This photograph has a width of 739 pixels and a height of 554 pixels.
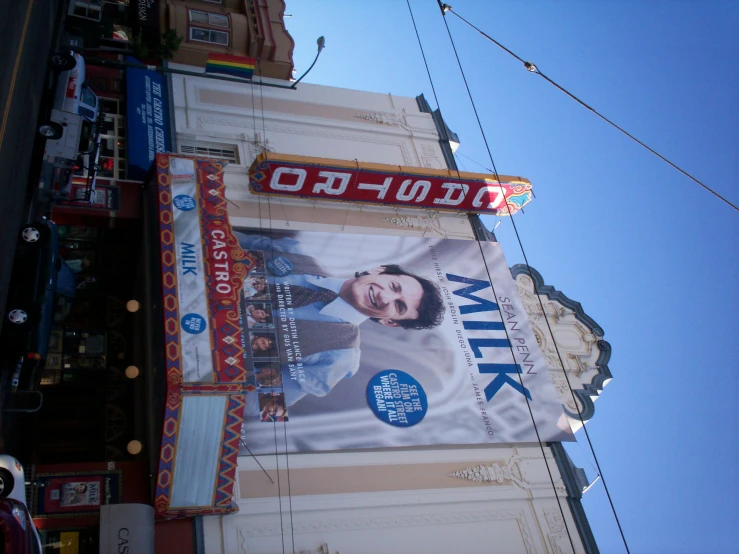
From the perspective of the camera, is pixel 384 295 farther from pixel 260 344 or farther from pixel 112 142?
pixel 112 142

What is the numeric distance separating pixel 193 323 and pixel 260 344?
2.72 metres

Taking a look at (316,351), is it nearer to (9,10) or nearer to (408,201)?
(408,201)

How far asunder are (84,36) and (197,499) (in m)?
12.8

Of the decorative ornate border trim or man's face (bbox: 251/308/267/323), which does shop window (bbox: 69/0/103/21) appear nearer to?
man's face (bbox: 251/308/267/323)

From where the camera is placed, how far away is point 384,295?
16594 millimetres

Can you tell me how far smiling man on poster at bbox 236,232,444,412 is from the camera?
14469 mm

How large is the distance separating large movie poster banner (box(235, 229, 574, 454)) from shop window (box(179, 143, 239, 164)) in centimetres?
290

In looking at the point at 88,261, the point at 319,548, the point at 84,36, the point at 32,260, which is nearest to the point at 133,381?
the point at 88,261

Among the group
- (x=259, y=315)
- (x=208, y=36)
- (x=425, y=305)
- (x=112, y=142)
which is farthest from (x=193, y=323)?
(x=208, y=36)

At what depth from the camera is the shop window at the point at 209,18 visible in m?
19.7

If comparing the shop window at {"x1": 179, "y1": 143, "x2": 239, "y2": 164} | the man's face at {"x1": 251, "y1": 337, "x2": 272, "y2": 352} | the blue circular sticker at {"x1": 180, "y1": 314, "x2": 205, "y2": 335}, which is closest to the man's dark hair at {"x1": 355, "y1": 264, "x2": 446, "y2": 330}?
the man's face at {"x1": 251, "y1": 337, "x2": 272, "y2": 352}

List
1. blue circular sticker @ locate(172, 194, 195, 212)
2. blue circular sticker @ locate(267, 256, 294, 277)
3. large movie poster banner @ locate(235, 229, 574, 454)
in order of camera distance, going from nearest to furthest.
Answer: blue circular sticker @ locate(172, 194, 195, 212) → large movie poster banner @ locate(235, 229, 574, 454) → blue circular sticker @ locate(267, 256, 294, 277)

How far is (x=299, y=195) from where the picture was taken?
17500 mm

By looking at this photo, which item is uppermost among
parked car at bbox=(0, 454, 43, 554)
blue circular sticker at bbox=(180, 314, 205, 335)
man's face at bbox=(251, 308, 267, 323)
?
man's face at bbox=(251, 308, 267, 323)
